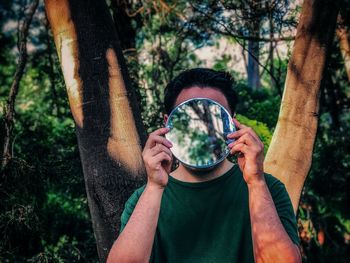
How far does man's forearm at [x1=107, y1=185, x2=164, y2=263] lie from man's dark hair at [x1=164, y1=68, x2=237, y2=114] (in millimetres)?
722

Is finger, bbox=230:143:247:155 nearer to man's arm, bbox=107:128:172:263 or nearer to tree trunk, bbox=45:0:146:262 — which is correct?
man's arm, bbox=107:128:172:263

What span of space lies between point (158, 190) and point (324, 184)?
254 inches

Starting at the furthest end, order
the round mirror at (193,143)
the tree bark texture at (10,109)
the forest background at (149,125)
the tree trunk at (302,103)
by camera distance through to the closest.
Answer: the forest background at (149,125)
the tree bark texture at (10,109)
the tree trunk at (302,103)
the round mirror at (193,143)

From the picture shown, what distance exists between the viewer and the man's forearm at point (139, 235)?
6.47ft

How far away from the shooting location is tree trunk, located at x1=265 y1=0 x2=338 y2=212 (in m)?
3.24

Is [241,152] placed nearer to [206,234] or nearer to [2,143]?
[206,234]

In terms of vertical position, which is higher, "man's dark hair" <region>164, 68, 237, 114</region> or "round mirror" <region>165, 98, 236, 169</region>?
"man's dark hair" <region>164, 68, 237, 114</region>

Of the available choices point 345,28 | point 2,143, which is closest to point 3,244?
point 2,143

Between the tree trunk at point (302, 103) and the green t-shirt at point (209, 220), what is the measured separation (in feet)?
3.54

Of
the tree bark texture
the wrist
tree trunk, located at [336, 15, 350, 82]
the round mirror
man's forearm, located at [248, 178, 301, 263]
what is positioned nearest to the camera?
man's forearm, located at [248, 178, 301, 263]

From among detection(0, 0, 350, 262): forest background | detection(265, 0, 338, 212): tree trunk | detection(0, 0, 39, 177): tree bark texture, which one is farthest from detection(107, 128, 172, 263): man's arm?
detection(0, 0, 39, 177): tree bark texture

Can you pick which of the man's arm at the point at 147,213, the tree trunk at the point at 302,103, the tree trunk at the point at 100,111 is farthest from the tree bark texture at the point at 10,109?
the tree trunk at the point at 302,103

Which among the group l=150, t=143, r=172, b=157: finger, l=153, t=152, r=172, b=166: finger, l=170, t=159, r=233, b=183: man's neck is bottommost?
l=170, t=159, r=233, b=183: man's neck

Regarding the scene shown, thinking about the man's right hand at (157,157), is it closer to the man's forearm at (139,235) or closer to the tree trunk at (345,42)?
the man's forearm at (139,235)
